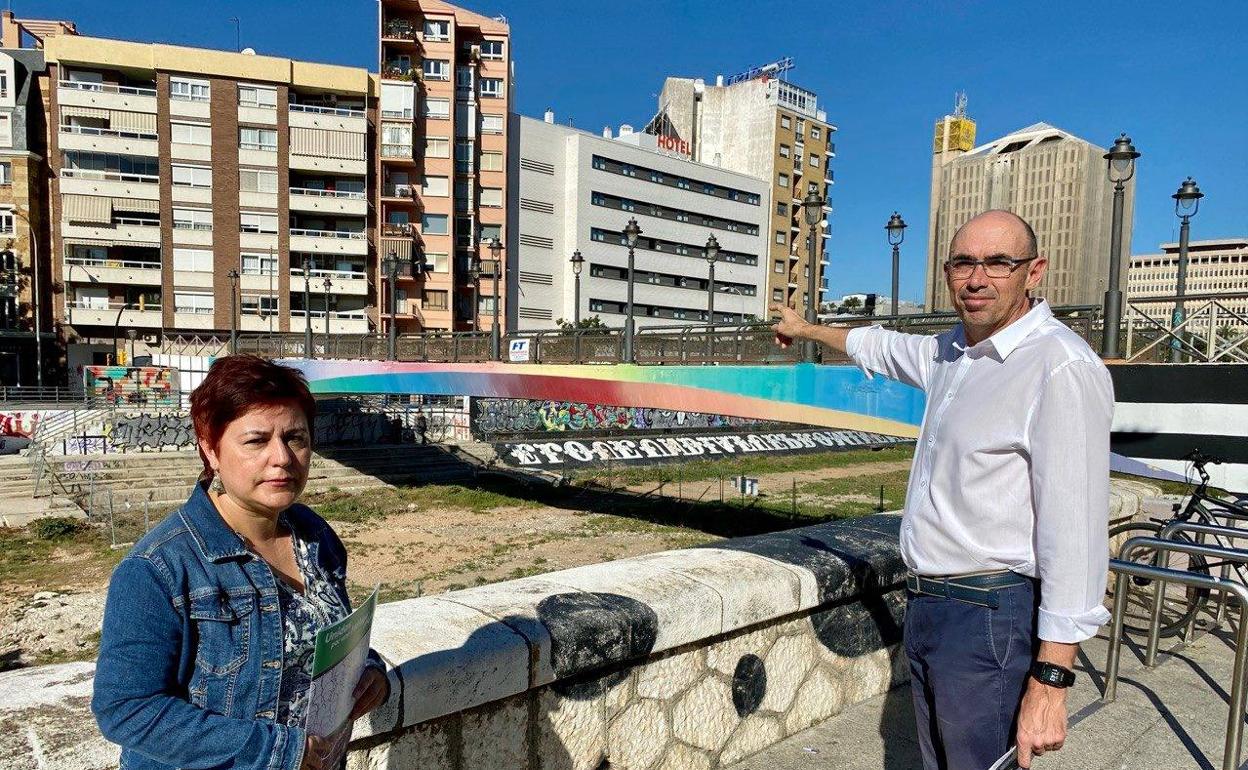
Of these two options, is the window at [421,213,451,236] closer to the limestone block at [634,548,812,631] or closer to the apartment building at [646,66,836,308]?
the apartment building at [646,66,836,308]

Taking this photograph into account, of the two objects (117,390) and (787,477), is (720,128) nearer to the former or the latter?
(787,477)

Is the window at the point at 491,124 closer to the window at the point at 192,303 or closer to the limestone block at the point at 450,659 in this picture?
the window at the point at 192,303

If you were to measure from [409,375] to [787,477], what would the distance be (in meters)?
18.9

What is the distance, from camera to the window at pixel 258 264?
4462cm

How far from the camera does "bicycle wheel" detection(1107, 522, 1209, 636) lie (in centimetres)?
415

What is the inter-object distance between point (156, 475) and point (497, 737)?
3078 cm

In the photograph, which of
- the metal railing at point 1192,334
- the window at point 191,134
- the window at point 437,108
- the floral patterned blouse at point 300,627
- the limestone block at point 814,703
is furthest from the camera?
the window at point 437,108

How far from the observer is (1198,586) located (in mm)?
2723

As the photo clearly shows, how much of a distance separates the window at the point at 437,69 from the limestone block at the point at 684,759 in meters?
52.4

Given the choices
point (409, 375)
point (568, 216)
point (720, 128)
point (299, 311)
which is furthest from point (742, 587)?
point (720, 128)

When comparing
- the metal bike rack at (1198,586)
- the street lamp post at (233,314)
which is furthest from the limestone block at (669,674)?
the street lamp post at (233,314)

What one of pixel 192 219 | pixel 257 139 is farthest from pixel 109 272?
pixel 257 139

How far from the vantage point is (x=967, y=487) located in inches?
77.6

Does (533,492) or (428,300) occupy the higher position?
(428,300)
